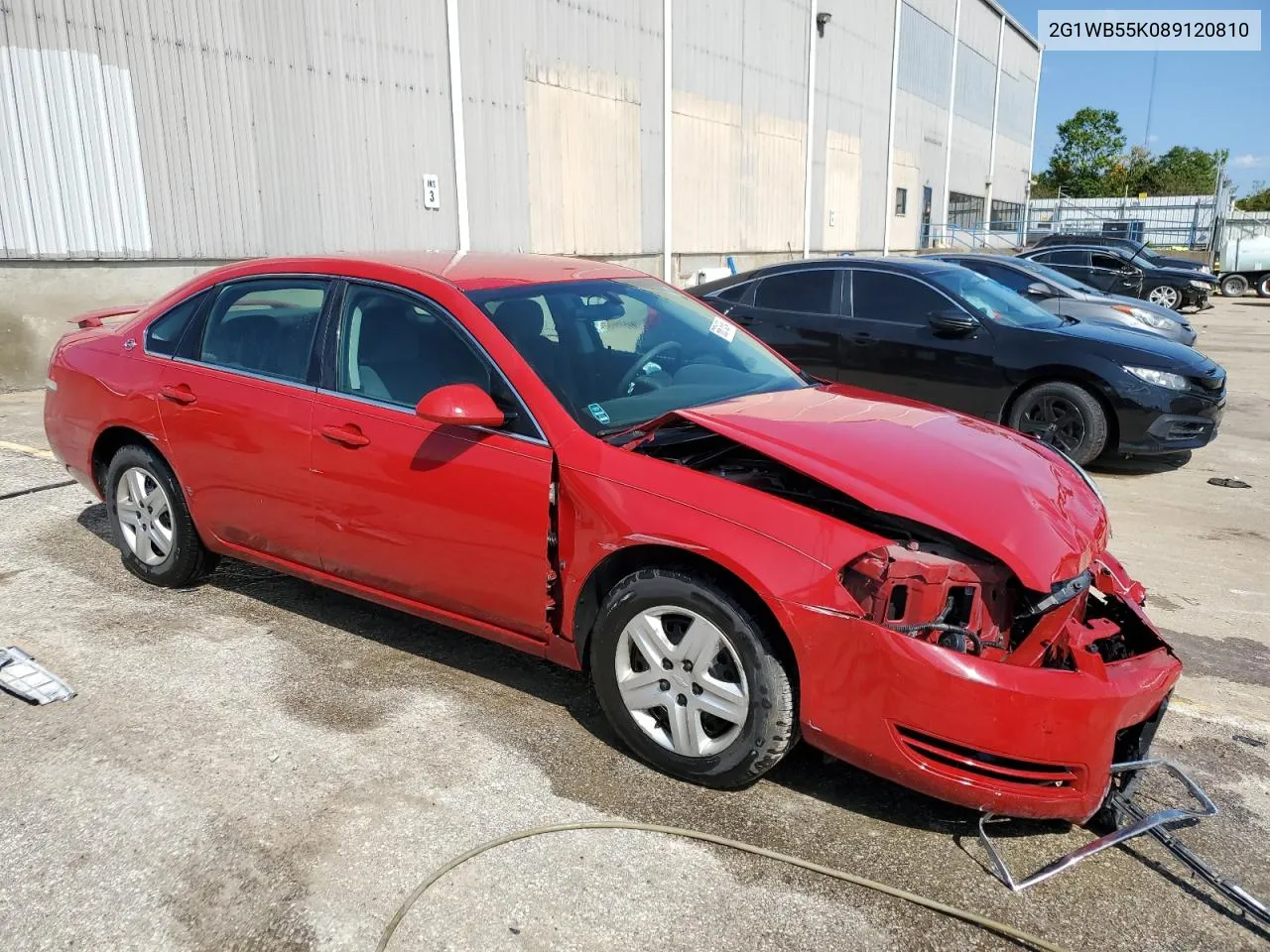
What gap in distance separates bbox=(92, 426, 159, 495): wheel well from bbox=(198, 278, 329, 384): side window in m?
0.57

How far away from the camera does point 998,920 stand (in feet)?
8.18

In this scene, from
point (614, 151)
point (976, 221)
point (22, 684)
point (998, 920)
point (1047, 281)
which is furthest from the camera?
point (976, 221)

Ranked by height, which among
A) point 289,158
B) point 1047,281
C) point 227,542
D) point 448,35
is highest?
point 448,35

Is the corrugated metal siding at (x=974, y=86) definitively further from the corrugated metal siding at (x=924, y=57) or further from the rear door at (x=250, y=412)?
the rear door at (x=250, y=412)

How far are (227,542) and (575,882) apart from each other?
2.44 m

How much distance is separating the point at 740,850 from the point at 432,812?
91cm

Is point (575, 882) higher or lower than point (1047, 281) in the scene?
lower

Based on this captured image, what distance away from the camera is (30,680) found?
12.1 feet

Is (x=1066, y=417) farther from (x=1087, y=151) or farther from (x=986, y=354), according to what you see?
(x=1087, y=151)

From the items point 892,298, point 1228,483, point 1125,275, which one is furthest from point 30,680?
point 1125,275

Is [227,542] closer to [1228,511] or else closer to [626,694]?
[626,694]

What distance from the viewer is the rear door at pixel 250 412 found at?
385 cm

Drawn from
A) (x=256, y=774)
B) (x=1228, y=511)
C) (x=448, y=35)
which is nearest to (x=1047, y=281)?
(x=1228, y=511)

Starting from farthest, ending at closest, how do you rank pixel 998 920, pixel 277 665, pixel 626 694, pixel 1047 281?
pixel 1047 281, pixel 277 665, pixel 626 694, pixel 998 920
